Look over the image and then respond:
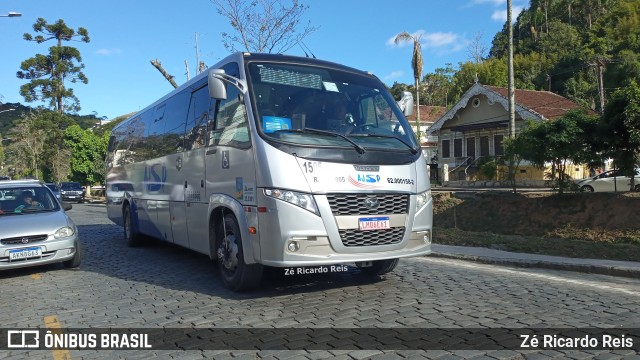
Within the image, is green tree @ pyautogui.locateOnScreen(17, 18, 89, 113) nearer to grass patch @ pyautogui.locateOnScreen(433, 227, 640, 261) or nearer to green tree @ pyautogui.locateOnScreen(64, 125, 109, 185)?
green tree @ pyautogui.locateOnScreen(64, 125, 109, 185)

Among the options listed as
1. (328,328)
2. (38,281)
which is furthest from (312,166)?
(38,281)

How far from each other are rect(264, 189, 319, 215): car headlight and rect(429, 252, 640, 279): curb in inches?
200

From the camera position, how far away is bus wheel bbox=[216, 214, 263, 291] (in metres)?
6.38

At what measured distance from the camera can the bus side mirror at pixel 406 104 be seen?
25.2 feet

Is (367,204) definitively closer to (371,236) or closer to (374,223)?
(374,223)

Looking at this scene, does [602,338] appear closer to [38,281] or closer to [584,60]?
[38,281]

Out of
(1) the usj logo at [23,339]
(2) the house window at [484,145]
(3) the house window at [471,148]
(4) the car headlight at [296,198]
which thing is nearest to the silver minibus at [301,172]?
(4) the car headlight at [296,198]

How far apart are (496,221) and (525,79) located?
131 ft

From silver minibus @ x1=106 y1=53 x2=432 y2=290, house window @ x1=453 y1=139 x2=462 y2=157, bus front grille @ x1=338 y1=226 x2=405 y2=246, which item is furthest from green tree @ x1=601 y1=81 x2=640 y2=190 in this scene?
house window @ x1=453 y1=139 x2=462 y2=157

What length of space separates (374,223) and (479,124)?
32158mm

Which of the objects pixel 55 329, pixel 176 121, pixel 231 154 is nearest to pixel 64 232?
pixel 176 121

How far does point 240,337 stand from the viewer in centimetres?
498

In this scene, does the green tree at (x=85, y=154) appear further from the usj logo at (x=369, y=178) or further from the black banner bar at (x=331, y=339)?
the usj logo at (x=369, y=178)

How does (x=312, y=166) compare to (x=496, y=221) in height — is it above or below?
above
